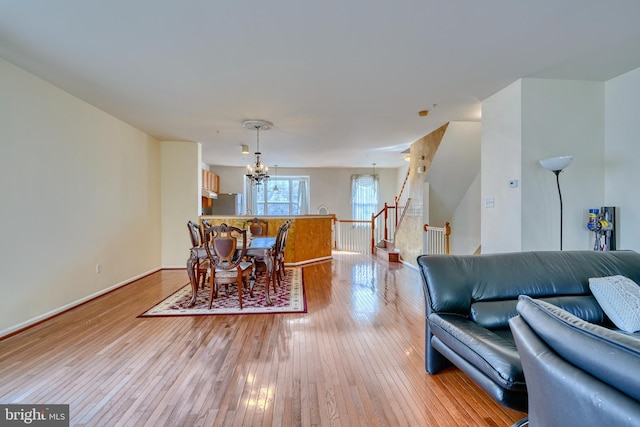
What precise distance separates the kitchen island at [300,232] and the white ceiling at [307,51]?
252 cm

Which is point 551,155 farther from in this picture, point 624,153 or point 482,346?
point 482,346

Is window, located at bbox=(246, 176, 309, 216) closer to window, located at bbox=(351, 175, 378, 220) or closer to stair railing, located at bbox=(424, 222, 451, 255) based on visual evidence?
window, located at bbox=(351, 175, 378, 220)

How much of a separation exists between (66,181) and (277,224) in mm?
3708

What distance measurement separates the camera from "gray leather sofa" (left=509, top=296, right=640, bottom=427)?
80 centimetres

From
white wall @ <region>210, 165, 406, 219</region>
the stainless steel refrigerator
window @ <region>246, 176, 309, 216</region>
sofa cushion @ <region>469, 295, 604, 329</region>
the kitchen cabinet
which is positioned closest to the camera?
sofa cushion @ <region>469, 295, 604, 329</region>

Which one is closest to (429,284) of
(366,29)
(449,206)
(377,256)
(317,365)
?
(317,365)

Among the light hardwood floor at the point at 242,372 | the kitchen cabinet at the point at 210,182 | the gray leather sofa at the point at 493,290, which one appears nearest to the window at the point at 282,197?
the kitchen cabinet at the point at 210,182

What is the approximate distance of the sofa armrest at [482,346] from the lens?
138cm

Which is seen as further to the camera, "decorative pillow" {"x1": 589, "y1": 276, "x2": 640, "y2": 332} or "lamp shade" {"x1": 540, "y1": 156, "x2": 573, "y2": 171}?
"lamp shade" {"x1": 540, "y1": 156, "x2": 573, "y2": 171}

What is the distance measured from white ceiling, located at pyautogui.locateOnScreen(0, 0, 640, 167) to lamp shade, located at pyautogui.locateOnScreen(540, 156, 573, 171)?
0.99 meters

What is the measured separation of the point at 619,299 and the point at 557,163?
1.58 meters

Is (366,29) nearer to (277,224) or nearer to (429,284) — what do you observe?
(429,284)

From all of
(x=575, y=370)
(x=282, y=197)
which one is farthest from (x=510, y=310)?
(x=282, y=197)

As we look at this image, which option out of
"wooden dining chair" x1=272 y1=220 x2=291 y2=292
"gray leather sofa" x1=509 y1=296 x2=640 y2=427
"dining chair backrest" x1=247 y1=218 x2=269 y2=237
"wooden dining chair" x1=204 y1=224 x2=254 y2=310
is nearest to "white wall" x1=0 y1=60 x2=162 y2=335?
"wooden dining chair" x1=204 y1=224 x2=254 y2=310
